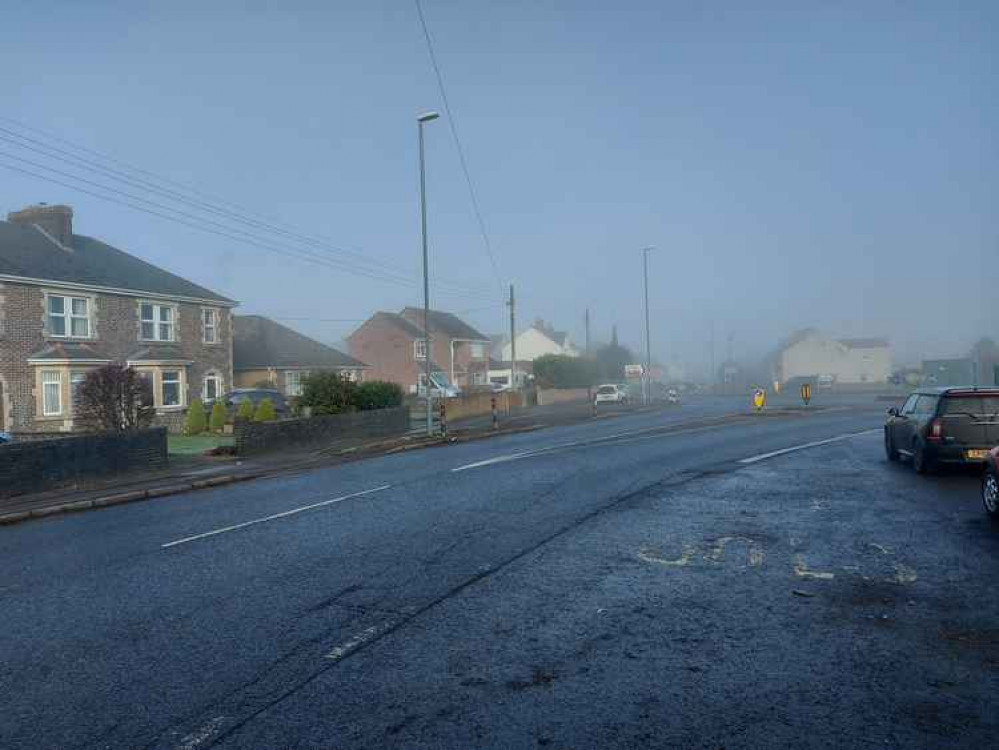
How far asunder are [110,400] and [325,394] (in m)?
6.63

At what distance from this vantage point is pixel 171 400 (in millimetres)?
33594

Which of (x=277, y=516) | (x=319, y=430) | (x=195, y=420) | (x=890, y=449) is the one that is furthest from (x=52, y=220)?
(x=890, y=449)

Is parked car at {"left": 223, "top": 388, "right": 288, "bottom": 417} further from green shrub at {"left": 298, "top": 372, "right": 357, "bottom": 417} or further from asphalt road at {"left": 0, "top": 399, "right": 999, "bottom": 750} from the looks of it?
asphalt road at {"left": 0, "top": 399, "right": 999, "bottom": 750}

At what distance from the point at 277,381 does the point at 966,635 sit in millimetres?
40960

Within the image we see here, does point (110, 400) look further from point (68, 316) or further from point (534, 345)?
point (534, 345)

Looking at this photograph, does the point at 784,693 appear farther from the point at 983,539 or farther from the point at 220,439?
the point at 220,439

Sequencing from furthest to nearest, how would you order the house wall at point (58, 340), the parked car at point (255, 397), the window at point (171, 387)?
1. the window at point (171, 387)
2. the parked car at point (255, 397)
3. the house wall at point (58, 340)

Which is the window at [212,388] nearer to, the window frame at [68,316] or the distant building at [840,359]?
the window frame at [68,316]

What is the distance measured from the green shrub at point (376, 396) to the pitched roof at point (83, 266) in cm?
1227

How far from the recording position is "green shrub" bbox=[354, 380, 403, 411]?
2570 cm

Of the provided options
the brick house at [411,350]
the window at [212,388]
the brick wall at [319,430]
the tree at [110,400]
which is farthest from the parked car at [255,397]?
the brick house at [411,350]

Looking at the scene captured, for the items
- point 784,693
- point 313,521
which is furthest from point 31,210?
point 784,693

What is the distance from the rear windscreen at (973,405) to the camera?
12.9 meters

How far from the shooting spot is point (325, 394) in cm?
2458
